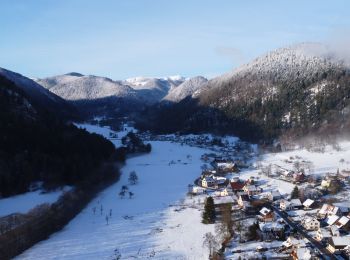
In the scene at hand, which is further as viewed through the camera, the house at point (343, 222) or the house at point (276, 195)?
the house at point (276, 195)

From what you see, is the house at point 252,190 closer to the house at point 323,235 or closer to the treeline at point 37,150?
the house at point 323,235

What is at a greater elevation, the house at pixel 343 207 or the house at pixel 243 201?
the house at pixel 243 201

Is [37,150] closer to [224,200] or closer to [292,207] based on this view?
[224,200]

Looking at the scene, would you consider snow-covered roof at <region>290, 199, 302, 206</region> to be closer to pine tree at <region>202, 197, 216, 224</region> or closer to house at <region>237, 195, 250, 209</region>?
house at <region>237, 195, 250, 209</region>

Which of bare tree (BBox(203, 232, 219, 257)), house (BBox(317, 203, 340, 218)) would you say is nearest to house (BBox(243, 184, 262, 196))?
house (BBox(317, 203, 340, 218))

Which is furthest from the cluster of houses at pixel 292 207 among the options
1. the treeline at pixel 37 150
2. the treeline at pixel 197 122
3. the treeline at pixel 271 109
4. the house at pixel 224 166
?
the treeline at pixel 197 122

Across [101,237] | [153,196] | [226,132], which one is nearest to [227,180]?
[153,196]

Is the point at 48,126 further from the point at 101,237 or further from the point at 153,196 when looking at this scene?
the point at 101,237

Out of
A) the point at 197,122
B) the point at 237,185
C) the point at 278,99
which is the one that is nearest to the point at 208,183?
the point at 237,185
